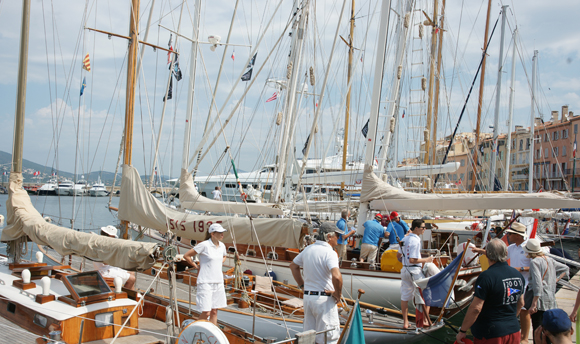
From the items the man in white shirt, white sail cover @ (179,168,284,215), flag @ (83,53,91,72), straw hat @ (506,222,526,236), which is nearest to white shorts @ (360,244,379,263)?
white sail cover @ (179,168,284,215)

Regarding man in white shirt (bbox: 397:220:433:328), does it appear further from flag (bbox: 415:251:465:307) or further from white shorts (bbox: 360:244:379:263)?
white shorts (bbox: 360:244:379:263)

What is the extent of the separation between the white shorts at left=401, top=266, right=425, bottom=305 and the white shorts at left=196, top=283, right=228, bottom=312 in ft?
9.45

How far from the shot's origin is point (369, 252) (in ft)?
31.6

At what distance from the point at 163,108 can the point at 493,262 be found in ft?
42.7

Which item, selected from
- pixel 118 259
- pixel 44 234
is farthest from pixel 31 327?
pixel 44 234

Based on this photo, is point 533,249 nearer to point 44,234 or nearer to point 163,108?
point 44,234

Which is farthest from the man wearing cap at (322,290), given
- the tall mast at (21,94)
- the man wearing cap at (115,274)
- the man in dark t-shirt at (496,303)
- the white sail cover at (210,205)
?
the tall mast at (21,94)

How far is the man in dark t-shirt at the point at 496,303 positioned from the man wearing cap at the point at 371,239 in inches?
208

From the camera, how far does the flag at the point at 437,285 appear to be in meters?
6.45

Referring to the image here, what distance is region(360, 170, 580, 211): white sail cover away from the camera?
922cm

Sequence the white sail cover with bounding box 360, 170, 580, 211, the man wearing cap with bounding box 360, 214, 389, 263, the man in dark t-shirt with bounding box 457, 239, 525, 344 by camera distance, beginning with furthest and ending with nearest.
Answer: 1. the man wearing cap with bounding box 360, 214, 389, 263
2. the white sail cover with bounding box 360, 170, 580, 211
3. the man in dark t-shirt with bounding box 457, 239, 525, 344

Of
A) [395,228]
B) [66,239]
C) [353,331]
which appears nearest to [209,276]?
[353,331]

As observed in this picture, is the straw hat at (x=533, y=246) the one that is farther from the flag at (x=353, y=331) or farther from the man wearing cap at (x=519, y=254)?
the flag at (x=353, y=331)

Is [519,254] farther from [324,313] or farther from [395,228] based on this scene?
[324,313]
